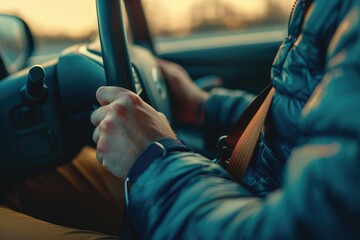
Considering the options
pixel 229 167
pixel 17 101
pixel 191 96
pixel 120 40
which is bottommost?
pixel 191 96

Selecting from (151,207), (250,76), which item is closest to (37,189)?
(151,207)

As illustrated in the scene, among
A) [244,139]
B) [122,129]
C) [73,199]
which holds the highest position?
[122,129]

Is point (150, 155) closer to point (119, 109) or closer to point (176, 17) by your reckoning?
point (119, 109)

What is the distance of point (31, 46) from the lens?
1.70 m

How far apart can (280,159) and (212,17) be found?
1.86m

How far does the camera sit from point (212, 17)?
8.63 feet

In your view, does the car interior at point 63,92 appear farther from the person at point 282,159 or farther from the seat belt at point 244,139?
the seat belt at point 244,139

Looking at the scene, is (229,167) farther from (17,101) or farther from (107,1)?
(17,101)

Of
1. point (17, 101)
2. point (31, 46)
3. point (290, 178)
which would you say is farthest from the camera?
point (31, 46)

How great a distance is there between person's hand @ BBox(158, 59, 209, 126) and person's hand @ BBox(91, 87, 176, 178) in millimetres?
917

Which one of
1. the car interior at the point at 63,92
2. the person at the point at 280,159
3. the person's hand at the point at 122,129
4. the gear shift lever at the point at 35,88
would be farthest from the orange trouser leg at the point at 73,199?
the person's hand at the point at 122,129

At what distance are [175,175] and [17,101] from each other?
61cm

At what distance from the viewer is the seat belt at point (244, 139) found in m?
0.93

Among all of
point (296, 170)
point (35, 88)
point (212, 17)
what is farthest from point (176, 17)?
point (296, 170)
